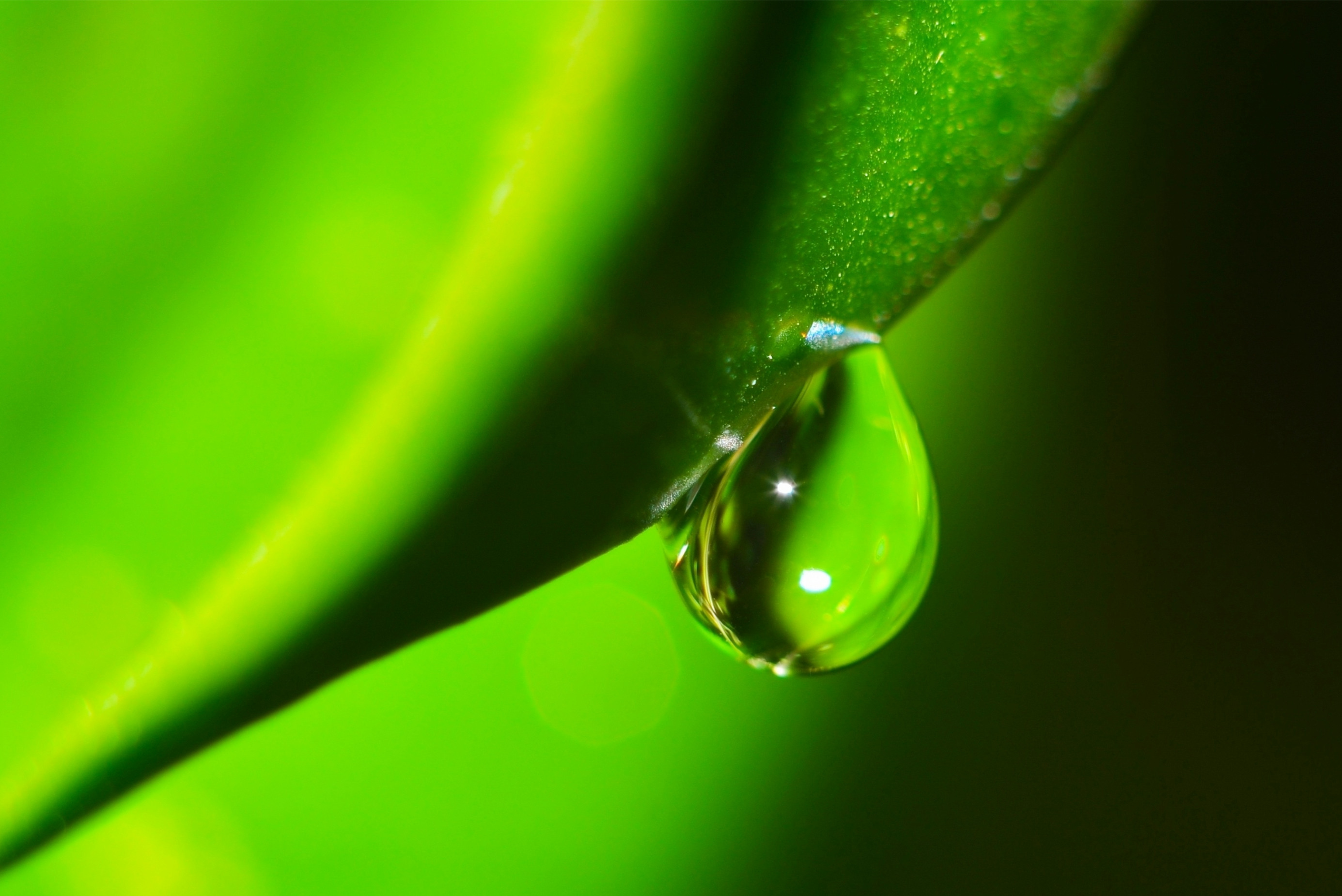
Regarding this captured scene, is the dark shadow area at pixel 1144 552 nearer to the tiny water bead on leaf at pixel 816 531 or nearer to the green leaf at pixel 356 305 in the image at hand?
the tiny water bead on leaf at pixel 816 531

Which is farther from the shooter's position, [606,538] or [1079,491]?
[1079,491]

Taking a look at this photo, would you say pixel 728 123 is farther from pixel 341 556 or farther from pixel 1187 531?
pixel 1187 531

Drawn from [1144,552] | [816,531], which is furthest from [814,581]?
[1144,552]

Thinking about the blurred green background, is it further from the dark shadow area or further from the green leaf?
the green leaf

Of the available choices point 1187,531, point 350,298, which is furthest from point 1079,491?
point 350,298

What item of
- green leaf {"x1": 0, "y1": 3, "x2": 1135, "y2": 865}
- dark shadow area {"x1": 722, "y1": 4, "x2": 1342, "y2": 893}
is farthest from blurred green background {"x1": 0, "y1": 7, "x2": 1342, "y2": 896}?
green leaf {"x1": 0, "y1": 3, "x2": 1135, "y2": 865}

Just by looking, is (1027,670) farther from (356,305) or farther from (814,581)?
(356,305)
